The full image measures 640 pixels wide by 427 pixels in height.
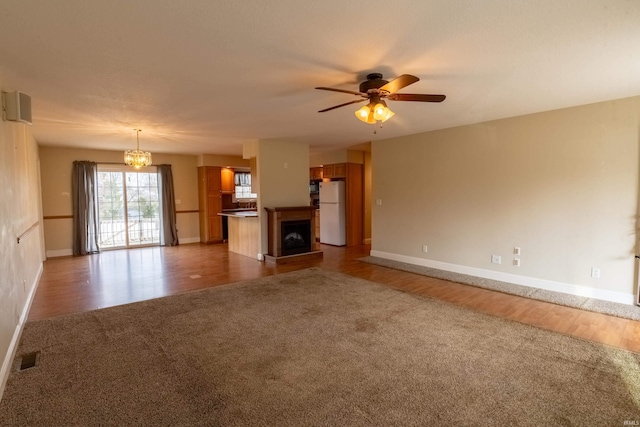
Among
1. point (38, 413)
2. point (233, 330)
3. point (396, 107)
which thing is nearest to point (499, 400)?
point (233, 330)

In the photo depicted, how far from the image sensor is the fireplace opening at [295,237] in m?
6.48

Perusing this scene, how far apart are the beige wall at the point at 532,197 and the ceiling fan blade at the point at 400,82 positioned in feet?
9.46

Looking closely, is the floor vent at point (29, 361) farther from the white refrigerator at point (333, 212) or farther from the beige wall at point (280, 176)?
the white refrigerator at point (333, 212)

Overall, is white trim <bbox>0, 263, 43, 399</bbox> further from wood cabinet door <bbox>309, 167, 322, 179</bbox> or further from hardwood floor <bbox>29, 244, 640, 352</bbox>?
wood cabinet door <bbox>309, 167, 322, 179</bbox>

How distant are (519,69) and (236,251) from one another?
637cm

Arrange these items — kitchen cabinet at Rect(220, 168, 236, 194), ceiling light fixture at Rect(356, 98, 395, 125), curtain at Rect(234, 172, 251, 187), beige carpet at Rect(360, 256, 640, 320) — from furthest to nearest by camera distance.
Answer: curtain at Rect(234, 172, 251, 187) < kitchen cabinet at Rect(220, 168, 236, 194) < beige carpet at Rect(360, 256, 640, 320) < ceiling light fixture at Rect(356, 98, 395, 125)

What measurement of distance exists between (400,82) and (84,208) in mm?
7889

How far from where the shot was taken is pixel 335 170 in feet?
26.8

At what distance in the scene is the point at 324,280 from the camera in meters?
4.91

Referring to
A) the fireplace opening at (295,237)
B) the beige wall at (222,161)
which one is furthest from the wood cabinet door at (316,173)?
the fireplace opening at (295,237)

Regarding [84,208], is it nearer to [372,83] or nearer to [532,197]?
[372,83]

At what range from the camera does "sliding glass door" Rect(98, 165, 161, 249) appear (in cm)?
796

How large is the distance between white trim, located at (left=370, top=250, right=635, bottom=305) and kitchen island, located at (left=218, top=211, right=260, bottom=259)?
3.00 metres

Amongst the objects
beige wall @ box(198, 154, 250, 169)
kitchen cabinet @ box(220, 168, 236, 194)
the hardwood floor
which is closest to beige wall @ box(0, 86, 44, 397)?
the hardwood floor
